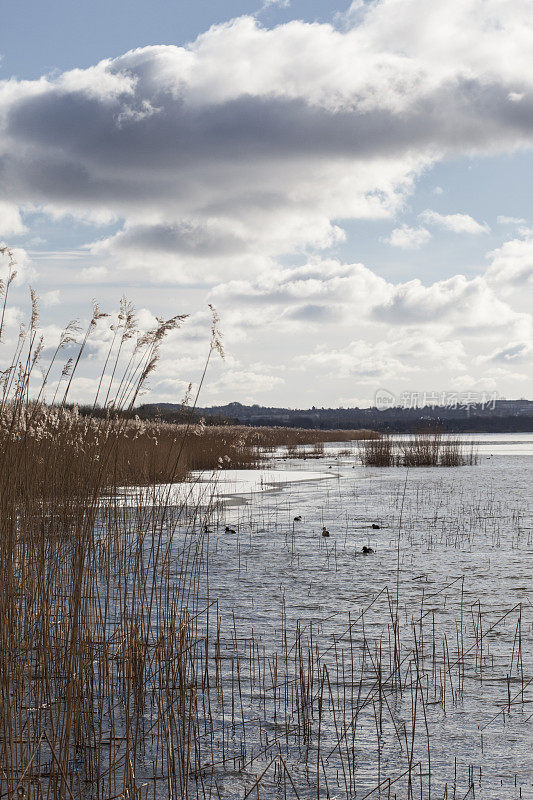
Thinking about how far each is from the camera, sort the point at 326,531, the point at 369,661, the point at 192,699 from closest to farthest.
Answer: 1. the point at 192,699
2. the point at 369,661
3. the point at 326,531

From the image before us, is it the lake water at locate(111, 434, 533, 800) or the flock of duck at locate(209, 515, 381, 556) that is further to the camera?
the flock of duck at locate(209, 515, 381, 556)

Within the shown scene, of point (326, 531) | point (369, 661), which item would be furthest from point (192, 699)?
point (326, 531)

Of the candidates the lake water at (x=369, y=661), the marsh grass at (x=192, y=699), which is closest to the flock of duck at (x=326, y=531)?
the lake water at (x=369, y=661)

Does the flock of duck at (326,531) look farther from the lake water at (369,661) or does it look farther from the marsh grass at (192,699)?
the marsh grass at (192,699)

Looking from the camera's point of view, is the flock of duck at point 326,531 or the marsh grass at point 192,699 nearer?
the marsh grass at point 192,699

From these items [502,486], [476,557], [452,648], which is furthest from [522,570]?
[502,486]

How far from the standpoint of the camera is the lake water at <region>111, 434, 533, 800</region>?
3.15 metres

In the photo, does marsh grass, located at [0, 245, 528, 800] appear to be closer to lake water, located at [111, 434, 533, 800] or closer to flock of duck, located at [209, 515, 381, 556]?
lake water, located at [111, 434, 533, 800]

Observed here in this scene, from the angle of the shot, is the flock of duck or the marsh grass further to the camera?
the flock of duck

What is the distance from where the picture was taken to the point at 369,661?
442 centimetres

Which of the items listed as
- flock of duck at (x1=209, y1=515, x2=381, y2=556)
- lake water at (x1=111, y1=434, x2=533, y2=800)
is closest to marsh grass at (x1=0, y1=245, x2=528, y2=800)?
lake water at (x1=111, y1=434, x2=533, y2=800)

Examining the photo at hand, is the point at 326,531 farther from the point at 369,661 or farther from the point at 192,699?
the point at 192,699

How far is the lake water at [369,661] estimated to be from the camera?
3.15 m

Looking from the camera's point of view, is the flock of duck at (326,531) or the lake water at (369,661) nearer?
the lake water at (369,661)
